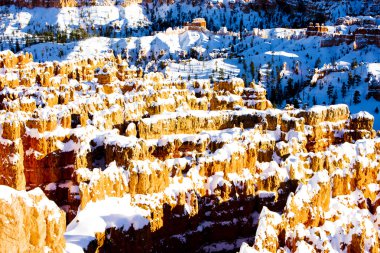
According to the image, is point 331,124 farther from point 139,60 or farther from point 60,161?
point 139,60

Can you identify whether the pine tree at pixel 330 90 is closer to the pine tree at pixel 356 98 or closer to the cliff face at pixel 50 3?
the pine tree at pixel 356 98

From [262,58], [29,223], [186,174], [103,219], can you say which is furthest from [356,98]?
[29,223]

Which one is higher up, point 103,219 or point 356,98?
point 103,219

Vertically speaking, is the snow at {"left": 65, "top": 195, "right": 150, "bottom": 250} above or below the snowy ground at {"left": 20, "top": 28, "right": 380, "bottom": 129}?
above

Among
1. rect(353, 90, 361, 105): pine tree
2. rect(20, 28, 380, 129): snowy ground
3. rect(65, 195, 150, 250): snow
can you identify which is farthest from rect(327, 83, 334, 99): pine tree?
rect(65, 195, 150, 250): snow

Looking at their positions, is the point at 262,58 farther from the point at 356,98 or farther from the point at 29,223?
the point at 29,223

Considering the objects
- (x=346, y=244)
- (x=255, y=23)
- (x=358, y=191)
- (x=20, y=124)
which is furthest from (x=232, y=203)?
(x=255, y=23)

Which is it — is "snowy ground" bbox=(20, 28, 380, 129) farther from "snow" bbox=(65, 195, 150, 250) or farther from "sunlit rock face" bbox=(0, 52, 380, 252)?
"snow" bbox=(65, 195, 150, 250)

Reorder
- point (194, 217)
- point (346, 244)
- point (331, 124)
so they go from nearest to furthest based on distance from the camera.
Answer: point (346, 244), point (194, 217), point (331, 124)
